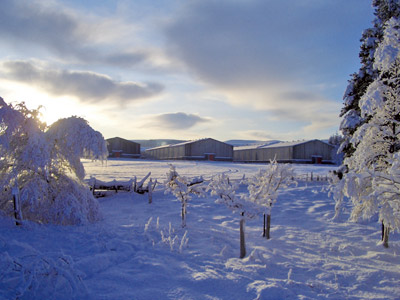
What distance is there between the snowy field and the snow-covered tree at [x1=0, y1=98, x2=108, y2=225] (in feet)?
2.45

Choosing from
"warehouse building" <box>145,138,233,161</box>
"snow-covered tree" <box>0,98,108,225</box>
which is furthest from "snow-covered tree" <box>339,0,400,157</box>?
"warehouse building" <box>145,138,233,161</box>

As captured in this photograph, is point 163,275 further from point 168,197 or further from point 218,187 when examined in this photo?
point 168,197

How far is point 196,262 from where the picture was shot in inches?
292

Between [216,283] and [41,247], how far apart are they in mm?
5096

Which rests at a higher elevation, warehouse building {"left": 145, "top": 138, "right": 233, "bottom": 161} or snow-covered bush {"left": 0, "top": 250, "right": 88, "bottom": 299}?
warehouse building {"left": 145, "top": 138, "right": 233, "bottom": 161}

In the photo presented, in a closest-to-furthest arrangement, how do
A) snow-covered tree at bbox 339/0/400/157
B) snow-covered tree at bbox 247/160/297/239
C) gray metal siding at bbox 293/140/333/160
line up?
1. snow-covered tree at bbox 247/160/297/239
2. snow-covered tree at bbox 339/0/400/157
3. gray metal siding at bbox 293/140/333/160

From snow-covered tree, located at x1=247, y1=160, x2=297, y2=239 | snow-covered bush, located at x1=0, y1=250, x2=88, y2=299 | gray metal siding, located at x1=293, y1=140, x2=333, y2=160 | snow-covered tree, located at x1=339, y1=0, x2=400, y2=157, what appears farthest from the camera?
gray metal siding, located at x1=293, y1=140, x2=333, y2=160

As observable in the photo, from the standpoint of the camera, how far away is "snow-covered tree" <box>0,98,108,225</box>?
8.89 meters

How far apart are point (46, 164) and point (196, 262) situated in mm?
6167

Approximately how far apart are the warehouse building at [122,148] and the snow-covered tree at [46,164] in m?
46.2

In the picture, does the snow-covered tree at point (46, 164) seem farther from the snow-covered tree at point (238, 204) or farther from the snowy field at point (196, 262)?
the snow-covered tree at point (238, 204)

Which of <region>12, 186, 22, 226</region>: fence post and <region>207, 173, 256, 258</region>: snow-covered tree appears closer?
<region>207, 173, 256, 258</region>: snow-covered tree

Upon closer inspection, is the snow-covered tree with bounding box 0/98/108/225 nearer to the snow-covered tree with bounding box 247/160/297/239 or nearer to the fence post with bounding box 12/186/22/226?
the fence post with bounding box 12/186/22/226

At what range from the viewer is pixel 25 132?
9.16 meters
